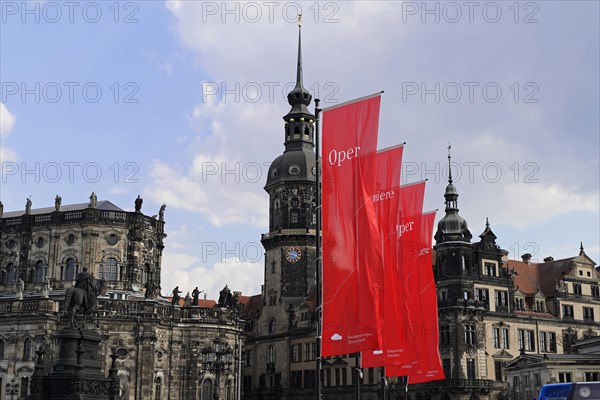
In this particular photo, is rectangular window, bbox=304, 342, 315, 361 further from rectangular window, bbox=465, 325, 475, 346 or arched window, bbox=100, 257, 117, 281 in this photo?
arched window, bbox=100, 257, 117, 281

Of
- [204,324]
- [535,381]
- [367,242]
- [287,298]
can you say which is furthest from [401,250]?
[287,298]

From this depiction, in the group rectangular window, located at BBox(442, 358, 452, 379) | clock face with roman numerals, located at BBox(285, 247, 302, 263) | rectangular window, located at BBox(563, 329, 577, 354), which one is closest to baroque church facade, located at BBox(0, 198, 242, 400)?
clock face with roman numerals, located at BBox(285, 247, 302, 263)

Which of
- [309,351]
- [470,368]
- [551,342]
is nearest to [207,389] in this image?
[309,351]

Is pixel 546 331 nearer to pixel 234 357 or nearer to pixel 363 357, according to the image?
pixel 234 357

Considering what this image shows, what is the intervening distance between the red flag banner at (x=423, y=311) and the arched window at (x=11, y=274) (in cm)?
5637

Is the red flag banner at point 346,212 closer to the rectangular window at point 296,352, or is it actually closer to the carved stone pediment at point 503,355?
the carved stone pediment at point 503,355

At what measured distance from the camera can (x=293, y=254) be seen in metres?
96.3

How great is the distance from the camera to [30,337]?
71.9 metres

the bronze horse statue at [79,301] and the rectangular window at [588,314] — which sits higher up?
the rectangular window at [588,314]

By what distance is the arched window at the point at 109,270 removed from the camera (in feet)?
259

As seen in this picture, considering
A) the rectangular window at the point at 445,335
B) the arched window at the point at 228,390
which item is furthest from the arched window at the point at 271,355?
the rectangular window at the point at 445,335

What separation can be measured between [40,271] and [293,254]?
2967 cm

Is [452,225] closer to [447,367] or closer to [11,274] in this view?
[447,367]

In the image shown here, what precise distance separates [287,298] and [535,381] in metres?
34.9
